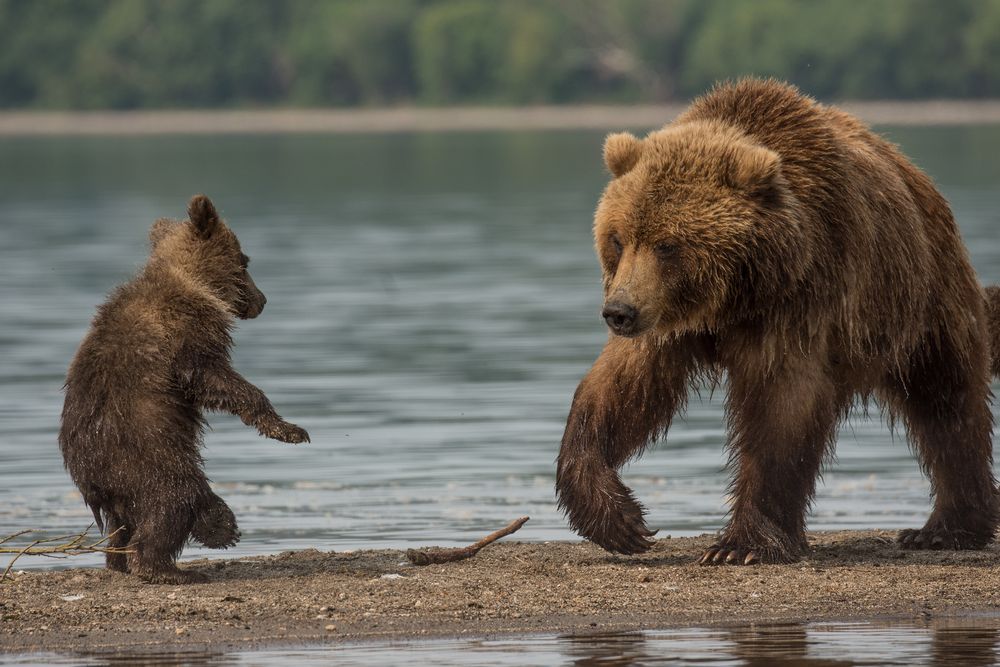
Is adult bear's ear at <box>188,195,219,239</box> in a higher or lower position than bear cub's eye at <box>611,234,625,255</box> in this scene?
higher

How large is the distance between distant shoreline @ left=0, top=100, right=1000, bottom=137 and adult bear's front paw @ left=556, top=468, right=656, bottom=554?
84.3m

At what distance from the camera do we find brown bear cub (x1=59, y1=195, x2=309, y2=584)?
7.40m

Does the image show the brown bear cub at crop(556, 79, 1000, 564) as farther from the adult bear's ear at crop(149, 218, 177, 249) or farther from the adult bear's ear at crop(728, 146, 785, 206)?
the adult bear's ear at crop(149, 218, 177, 249)

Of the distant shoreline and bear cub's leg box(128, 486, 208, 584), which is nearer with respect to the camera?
bear cub's leg box(128, 486, 208, 584)

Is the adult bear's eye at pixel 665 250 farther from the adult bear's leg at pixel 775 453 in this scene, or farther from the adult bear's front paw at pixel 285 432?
the adult bear's front paw at pixel 285 432

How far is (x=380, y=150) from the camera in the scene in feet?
249

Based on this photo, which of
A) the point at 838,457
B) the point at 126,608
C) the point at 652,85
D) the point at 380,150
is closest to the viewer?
the point at 126,608

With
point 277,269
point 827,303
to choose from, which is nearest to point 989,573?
point 827,303

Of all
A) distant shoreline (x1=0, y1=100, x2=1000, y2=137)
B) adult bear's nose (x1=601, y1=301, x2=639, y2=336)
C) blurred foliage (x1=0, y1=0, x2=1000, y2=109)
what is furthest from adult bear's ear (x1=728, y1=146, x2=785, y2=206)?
distant shoreline (x1=0, y1=100, x2=1000, y2=137)

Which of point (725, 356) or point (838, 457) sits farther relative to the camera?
point (838, 457)

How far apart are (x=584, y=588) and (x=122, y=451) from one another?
1600 mm

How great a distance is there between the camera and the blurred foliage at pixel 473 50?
3561 inches

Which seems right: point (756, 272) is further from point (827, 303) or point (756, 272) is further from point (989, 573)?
point (989, 573)

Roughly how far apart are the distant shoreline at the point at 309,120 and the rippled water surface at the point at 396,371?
186 feet
